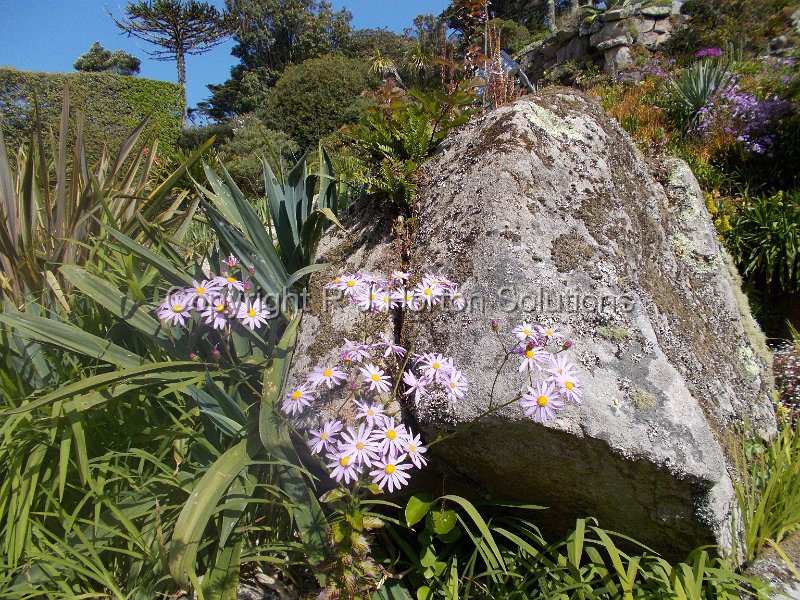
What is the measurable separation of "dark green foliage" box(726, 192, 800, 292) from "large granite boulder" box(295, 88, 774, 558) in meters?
2.79

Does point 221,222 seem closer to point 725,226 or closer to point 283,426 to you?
point 283,426

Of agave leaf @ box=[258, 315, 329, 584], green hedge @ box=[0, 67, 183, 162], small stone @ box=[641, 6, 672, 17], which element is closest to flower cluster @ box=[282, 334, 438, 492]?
agave leaf @ box=[258, 315, 329, 584]

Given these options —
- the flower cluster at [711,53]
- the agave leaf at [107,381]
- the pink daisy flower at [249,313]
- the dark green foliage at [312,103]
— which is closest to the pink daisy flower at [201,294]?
the pink daisy flower at [249,313]

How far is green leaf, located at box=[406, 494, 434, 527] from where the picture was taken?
1.50m

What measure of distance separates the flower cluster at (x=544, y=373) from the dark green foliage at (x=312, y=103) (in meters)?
14.0

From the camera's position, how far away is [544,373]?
5.18ft

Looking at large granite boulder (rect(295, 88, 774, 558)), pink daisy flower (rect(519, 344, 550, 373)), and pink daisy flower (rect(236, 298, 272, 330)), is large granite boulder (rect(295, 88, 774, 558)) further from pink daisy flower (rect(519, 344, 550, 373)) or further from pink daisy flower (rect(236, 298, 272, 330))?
pink daisy flower (rect(236, 298, 272, 330))

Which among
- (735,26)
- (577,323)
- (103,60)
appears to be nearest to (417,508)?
(577,323)

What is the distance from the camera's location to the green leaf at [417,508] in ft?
4.91

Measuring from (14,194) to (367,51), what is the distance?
34770mm

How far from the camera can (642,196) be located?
103 inches

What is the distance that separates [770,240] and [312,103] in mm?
13221

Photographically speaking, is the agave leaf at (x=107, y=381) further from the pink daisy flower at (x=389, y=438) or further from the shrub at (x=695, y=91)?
the shrub at (x=695, y=91)

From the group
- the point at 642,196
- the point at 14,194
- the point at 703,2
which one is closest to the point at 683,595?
the point at 642,196
